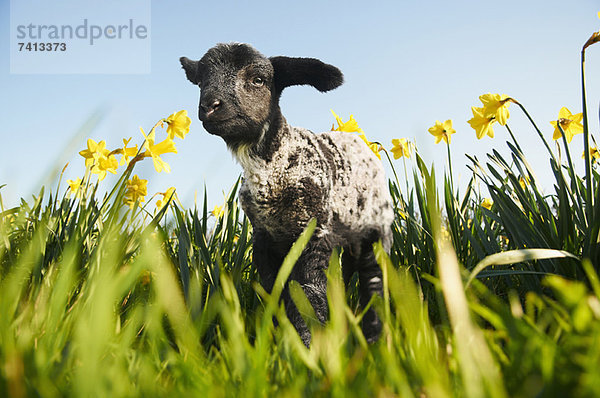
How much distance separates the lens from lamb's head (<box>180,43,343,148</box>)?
1756 mm

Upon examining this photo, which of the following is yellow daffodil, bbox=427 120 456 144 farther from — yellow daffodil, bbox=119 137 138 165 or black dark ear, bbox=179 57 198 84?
yellow daffodil, bbox=119 137 138 165

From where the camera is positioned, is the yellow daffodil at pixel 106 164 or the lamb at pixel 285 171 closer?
the lamb at pixel 285 171

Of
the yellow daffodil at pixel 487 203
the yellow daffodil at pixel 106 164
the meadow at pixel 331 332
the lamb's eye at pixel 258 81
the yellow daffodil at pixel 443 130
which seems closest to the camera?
the meadow at pixel 331 332

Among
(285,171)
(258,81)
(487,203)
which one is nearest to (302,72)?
(258,81)

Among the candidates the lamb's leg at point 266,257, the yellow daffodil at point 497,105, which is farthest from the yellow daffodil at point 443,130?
the lamb's leg at point 266,257

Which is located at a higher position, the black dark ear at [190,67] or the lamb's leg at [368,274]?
the black dark ear at [190,67]

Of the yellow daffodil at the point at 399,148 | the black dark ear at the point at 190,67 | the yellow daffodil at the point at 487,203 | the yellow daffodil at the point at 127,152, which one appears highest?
the black dark ear at the point at 190,67

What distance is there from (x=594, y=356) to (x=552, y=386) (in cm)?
8

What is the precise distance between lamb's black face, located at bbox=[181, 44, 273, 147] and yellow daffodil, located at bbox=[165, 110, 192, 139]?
349 mm

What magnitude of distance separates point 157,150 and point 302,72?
870 millimetres

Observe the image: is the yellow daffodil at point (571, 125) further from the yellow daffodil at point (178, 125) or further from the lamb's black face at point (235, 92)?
the yellow daffodil at point (178, 125)

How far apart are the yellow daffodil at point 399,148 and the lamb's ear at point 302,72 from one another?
134 centimetres

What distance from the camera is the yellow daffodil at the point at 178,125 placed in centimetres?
223

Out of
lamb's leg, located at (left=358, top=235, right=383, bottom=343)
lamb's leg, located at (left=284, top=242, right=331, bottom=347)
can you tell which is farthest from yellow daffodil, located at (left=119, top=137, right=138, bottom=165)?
lamb's leg, located at (left=358, top=235, right=383, bottom=343)
